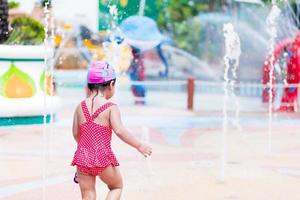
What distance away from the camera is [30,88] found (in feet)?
38.9

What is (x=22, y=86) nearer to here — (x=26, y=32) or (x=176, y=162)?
(x=26, y=32)

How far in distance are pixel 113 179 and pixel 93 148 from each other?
0.89ft

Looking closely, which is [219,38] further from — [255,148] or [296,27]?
[255,148]

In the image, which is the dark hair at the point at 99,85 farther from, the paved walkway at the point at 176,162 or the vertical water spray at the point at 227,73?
the vertical water spray at the point at 227,73

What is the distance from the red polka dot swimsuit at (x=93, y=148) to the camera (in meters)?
4.49

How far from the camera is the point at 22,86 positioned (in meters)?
11.8

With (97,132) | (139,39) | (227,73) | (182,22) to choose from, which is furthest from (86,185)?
(182,22)

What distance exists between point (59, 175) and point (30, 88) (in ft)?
16.0

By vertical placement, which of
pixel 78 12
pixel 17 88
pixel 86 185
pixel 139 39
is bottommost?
pixel 86 185

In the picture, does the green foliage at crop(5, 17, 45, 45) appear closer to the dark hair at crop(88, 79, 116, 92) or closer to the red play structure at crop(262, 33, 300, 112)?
the red play structure at crop(262, 33, 300, 112)

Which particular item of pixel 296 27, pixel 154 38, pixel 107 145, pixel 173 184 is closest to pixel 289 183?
pixel 173 184

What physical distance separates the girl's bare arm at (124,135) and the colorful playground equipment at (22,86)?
711 centimetres

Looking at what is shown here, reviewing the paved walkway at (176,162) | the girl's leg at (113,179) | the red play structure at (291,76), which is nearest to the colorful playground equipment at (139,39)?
the red play structure at (291,76)

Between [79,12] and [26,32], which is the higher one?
[79,12]
